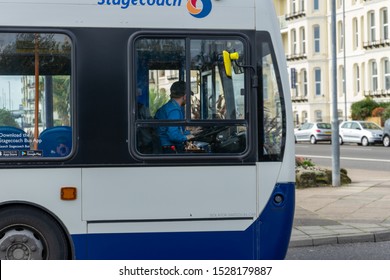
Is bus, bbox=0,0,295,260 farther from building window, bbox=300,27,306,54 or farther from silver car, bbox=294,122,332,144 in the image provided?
building window, bbox=300,27,306,54

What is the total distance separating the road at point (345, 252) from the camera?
35.4 ft

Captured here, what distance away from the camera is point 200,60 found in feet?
26.2

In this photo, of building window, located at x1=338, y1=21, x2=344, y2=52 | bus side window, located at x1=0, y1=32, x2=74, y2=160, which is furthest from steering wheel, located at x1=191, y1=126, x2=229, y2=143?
building window, located at x1=338, y1=21, x2=344, y2=52

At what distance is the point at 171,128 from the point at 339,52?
2434 inches

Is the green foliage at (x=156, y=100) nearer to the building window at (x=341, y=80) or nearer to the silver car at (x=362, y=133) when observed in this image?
the silver car at (x=362, y=133)

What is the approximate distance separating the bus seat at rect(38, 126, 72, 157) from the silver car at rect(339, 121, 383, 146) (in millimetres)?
40416

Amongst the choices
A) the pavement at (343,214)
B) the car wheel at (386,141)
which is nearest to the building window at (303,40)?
the car wheel at (386,141)

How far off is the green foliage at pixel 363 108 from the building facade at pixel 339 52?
6.27 ft

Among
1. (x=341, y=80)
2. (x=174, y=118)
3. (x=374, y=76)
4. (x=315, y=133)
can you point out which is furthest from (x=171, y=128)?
(x=341, y=80)

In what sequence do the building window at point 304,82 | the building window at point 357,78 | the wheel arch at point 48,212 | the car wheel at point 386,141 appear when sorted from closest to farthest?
the wheel arch at point 48,212 → the car wheel at point 386,141 → the building window at point 357,78 → the building window at point 304,82

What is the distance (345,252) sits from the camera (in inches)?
441

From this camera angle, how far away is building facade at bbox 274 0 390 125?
6216cm

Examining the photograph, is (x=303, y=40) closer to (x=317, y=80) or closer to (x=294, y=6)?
(x=294, y=6)
